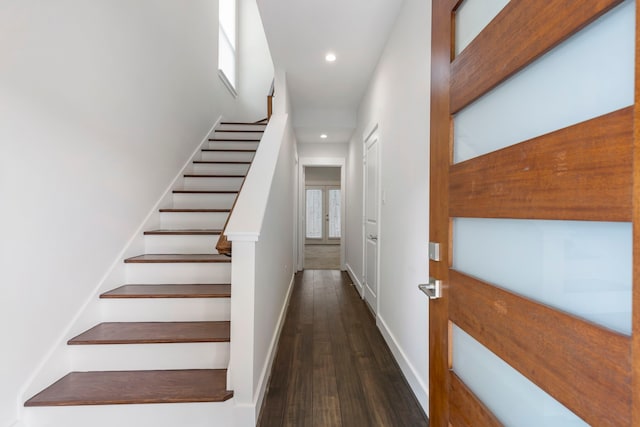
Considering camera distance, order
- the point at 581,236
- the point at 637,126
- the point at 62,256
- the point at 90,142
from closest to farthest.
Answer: the point at 637,126 < the point at 581,236 < the point at 62,256 < the point at 90,142

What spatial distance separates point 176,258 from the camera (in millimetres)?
2223

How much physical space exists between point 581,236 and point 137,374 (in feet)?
6.50

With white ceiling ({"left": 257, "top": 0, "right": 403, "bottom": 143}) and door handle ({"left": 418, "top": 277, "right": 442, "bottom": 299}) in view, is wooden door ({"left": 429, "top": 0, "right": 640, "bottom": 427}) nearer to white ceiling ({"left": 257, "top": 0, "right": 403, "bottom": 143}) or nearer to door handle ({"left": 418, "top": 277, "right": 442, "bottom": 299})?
door handle ({"left": 418, "top": 277, "right": 442, "bottom": 299})

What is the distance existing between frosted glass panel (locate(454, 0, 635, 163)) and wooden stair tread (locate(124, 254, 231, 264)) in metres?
1.86

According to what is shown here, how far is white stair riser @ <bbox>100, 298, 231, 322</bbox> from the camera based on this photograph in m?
1.89

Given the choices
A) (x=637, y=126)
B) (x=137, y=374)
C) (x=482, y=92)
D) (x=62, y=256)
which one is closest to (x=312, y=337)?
(x=137, y=374)

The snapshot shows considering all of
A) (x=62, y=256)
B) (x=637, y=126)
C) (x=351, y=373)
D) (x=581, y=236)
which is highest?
(x=637, y=126)

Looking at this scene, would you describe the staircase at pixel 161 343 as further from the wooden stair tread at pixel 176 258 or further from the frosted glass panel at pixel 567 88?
the frosted glass panel at pixel 567 88

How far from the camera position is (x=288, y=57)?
10.0 feet

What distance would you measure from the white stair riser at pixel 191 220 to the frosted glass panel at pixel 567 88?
2.32m

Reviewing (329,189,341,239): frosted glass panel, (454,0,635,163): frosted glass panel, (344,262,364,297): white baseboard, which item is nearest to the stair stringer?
(454,0,635,163): frosted glass panel

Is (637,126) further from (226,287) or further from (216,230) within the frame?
(216,230)

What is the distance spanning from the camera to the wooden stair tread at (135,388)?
1435 millimetres

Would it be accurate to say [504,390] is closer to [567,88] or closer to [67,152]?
[567,88]
